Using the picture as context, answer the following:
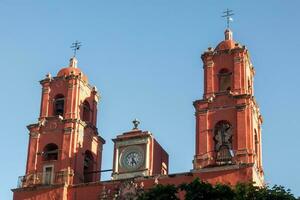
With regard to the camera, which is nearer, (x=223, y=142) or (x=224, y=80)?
(x=223, y=142)

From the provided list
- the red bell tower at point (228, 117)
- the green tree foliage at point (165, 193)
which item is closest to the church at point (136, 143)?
the red bell tower at point (228, 117)

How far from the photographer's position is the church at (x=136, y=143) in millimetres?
33938

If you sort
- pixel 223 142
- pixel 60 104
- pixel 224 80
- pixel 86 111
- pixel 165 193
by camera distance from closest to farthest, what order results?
pixel 165 193 < pixel 223 142 < pixel 224 80 < pixel 60 104 < pixel 86 111

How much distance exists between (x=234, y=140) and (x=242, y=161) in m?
1.38

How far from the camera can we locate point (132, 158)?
117 feet

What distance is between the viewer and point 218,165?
3353 centimetres

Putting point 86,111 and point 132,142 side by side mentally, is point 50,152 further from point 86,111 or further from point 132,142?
point 132,142

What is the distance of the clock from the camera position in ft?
116

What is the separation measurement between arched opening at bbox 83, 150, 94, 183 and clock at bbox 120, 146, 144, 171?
9.15 ft

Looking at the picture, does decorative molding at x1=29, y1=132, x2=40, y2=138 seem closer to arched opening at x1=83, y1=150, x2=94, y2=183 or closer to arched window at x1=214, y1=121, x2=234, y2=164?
arched opening at x1=83, y1=150, x2=94, y2=183

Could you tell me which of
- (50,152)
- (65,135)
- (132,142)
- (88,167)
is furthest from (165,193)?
(88,167)

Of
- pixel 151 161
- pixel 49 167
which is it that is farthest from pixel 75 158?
pixel 151 161

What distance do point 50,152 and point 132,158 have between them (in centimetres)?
448

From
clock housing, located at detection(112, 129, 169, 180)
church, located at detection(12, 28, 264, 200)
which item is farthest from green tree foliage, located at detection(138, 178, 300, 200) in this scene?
clock housing, located at detection(112, 129, 169, 180)
